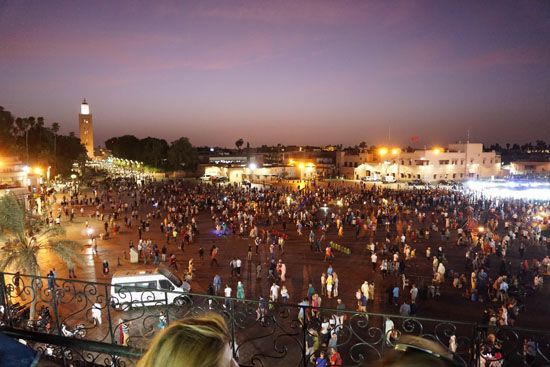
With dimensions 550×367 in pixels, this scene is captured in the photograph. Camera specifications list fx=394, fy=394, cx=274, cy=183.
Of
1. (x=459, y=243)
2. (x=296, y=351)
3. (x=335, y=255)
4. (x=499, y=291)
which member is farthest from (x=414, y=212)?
(x=296, y=351)

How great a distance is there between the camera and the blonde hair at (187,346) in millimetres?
1447

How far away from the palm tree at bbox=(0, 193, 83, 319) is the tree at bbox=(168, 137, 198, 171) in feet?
250

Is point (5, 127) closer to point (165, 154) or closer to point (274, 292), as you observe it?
point (165, 154)

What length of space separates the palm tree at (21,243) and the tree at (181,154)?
7610 centimetres

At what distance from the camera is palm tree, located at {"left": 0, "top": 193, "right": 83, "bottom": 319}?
13.0 metres

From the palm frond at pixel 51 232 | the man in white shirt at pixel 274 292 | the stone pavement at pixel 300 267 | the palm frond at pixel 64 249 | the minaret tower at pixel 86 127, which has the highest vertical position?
the minaret tower at pixel 86 127

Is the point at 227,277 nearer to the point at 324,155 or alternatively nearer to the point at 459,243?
the point at 459,243

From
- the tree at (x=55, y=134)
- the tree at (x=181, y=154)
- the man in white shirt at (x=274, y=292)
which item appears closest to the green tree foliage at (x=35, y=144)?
the tree at (x=55, y=134)

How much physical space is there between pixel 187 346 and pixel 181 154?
298 ft

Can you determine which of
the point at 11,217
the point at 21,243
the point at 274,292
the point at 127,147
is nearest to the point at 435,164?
the point at 274,292

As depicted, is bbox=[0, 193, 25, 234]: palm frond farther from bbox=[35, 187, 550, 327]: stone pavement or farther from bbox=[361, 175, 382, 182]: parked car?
bbox=[361, 175, 382, 182]: parked car

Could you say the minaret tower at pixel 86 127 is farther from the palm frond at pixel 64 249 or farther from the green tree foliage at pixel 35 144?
the palm frond at pixel 64 249

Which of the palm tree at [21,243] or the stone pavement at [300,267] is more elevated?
the palm tree at [21,243]

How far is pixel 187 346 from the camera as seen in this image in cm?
147
